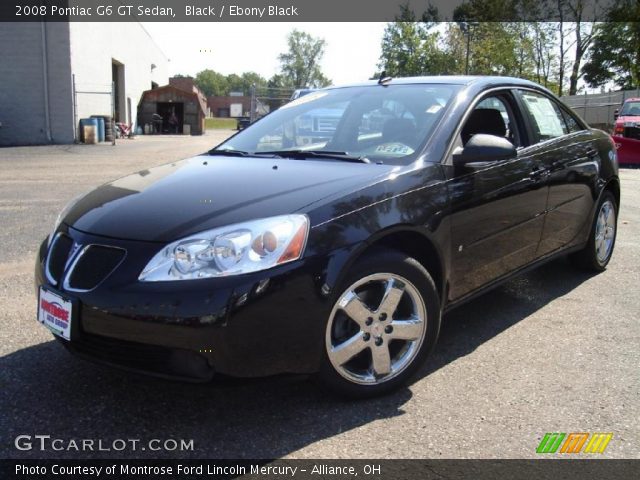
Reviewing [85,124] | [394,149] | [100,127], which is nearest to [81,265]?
[394,149]

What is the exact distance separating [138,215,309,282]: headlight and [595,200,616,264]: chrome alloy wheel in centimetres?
352

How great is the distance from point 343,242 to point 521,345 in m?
1.59

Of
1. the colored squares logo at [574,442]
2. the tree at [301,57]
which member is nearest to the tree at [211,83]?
the tree at [301,57]

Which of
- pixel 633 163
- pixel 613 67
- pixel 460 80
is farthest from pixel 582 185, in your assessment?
pixel 613 67

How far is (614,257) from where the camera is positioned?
5777 mm

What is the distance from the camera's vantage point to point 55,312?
2586mm

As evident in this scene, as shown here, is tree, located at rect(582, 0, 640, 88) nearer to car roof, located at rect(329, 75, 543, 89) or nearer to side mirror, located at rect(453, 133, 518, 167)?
car roof, located at rect(329, 75, 543, 89)

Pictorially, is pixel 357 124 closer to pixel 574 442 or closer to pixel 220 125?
pixel 574 442

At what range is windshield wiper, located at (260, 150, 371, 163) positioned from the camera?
3.26 meters

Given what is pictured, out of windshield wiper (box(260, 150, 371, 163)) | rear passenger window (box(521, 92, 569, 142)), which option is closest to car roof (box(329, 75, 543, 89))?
rear passenger window (box(521, 92, 569, 142))

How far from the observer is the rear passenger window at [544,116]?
165 inches

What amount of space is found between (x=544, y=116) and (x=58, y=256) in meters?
3.44

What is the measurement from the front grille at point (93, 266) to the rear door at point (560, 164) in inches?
108

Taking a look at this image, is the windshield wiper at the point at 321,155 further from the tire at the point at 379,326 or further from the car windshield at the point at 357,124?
the tire at the point at 379,326
